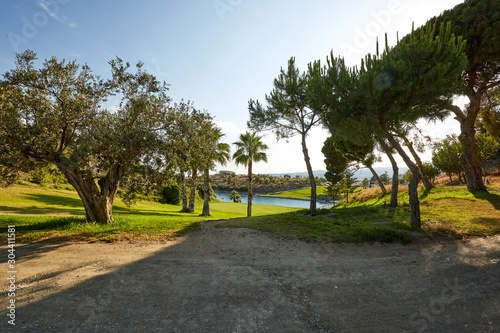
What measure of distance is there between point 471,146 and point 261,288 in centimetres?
2283

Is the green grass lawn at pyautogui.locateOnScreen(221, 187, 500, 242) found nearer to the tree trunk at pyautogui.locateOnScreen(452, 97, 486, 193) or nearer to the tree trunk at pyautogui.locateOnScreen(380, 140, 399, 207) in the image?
the tree trunk at pyautogui.locateOnScreen(380, 140, 399, 207)

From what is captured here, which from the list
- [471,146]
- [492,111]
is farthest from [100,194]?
[492,111]

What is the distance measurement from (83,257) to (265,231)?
25.7ft

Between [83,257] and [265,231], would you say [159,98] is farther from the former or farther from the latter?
[265,231]

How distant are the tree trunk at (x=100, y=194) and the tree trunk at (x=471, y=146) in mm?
25982

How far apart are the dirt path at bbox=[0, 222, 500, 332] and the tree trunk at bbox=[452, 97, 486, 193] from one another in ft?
42.9

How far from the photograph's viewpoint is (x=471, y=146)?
18172 millimetres

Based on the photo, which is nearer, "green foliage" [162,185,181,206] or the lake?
"green foliage" [162,185,181,206]

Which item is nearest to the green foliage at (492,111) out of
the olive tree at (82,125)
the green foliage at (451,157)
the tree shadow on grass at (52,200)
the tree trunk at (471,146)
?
the tree trunk at (471,146)

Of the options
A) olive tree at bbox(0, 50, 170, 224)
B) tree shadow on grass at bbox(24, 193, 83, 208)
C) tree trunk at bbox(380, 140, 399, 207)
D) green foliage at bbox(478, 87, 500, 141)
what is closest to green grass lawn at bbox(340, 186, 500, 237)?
tree trunk at bbox(380, 140, 399, 207)

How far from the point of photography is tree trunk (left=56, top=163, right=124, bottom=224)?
1214cm

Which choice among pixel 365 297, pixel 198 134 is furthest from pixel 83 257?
pixel 365 297

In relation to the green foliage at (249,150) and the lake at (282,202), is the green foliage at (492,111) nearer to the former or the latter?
the green foliage at (249,150)

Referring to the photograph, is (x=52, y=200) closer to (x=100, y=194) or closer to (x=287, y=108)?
(x=100, y=194)
